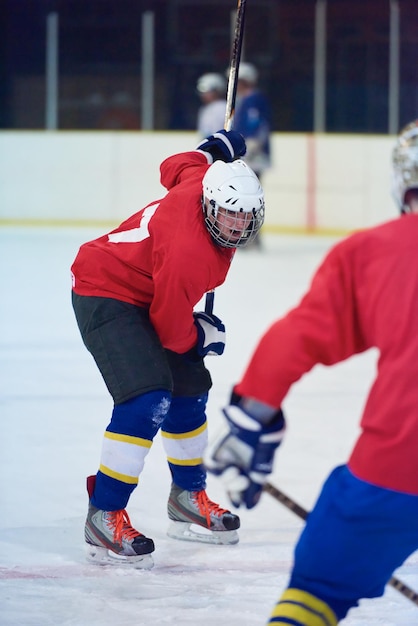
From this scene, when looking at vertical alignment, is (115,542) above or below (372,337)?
below

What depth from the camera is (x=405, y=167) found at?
6.24 feet

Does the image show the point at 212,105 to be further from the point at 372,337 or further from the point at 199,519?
the point at 372,337

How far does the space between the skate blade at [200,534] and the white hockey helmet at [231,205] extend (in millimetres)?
771

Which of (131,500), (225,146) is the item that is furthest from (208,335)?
(131,500)

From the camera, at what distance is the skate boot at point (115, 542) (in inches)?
113

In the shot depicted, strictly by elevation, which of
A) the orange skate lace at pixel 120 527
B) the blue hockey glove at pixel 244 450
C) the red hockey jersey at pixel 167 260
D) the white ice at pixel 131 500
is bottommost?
the white ice at pixel 131 500

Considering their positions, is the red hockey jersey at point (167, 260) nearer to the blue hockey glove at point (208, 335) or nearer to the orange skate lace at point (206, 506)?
the blue hockey glove at point (208, 335)

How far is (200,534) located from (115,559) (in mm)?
292

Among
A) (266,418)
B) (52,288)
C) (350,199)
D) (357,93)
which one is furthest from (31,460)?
(357,93)

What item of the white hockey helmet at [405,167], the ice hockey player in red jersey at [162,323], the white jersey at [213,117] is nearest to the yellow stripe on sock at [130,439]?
the ice hockey player in red jersey at [162,323]

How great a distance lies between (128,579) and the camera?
9.11 ft

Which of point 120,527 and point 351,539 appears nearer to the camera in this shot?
point 351,539

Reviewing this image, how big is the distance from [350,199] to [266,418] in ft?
28.4

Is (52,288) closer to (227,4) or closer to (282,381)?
(227,4)
